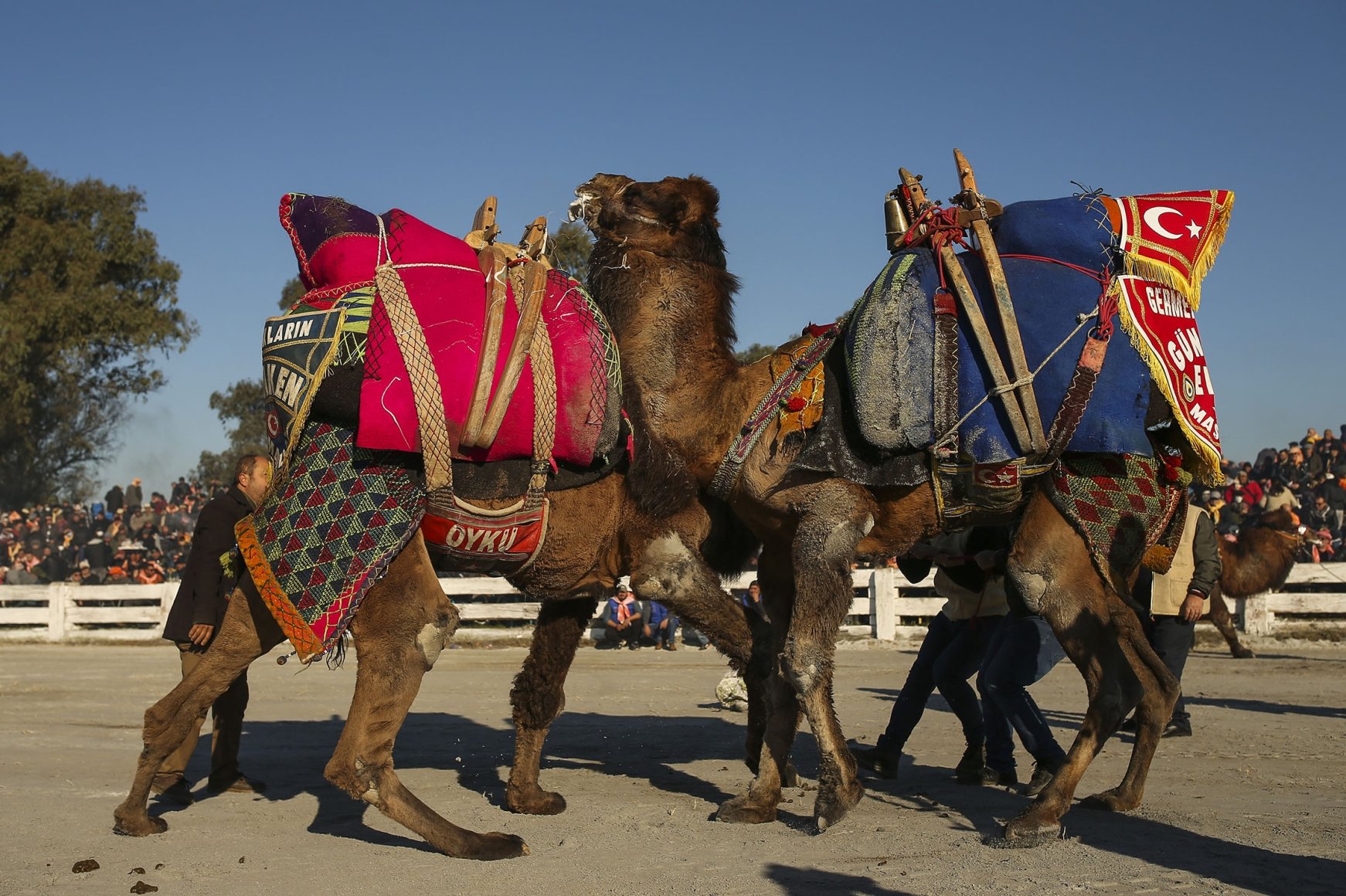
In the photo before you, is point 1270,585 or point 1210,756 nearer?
point 1210,756

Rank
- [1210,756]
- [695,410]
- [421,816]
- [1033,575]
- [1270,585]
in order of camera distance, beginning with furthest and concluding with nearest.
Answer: [1270,585]
[1210,756]
[695,410]
[1033,575]
[421,816]

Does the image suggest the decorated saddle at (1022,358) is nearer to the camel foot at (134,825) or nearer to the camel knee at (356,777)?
the camel knee at (356,777)

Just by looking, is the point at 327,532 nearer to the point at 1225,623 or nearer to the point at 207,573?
the point at 207,573

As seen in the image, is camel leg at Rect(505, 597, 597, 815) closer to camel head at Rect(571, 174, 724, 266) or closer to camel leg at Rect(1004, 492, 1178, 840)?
camel head at Rect(571, 174, 724, 266)

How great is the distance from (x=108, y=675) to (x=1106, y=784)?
11.0 m

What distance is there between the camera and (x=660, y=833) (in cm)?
556

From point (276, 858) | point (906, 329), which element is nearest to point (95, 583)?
point (276, 858)

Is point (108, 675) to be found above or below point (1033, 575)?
below

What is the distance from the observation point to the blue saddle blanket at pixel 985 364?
531 cm

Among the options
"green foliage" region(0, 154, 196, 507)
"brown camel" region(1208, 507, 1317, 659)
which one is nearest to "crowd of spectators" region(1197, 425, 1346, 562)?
"brown camel" region(1208, 507, 1317, 659)

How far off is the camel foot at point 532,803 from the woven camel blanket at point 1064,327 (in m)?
2.48

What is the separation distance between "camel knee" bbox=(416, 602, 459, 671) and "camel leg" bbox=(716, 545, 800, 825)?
1487 mm

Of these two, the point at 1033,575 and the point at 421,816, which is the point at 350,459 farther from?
the point at 1033,575

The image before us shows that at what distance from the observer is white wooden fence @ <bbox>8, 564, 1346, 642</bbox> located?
16.1m
